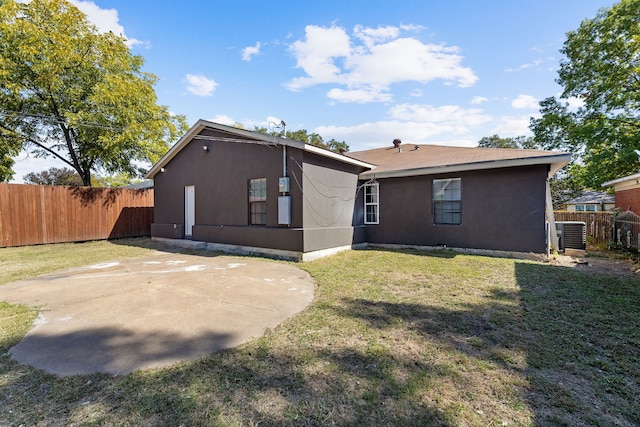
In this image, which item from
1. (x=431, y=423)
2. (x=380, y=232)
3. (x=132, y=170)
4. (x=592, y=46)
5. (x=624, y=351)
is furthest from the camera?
(x=132, y=170)

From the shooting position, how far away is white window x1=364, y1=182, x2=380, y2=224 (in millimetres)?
10531

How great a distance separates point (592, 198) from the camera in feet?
87.5

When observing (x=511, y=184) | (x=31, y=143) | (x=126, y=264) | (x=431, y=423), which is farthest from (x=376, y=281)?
(x=31, y=143)

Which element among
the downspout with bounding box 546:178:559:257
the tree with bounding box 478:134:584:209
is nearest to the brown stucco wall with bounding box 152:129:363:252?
the downspout with bounding box 546:178:559:257

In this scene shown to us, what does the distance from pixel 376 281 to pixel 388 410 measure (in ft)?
12.0

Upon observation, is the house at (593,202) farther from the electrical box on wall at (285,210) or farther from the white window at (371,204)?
the electrical box on wall at (285,210)

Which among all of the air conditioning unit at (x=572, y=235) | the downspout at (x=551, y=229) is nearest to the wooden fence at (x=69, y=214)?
the downspout at (x=551, y=229)

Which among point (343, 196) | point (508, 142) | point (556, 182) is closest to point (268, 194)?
point (343, 196)

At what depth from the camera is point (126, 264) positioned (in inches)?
300

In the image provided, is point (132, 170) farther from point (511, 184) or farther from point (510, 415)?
point (510, 415)

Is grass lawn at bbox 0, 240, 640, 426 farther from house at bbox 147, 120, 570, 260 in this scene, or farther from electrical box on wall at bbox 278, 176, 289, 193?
electrical box on wall at bbox 278, 176, 289, 193

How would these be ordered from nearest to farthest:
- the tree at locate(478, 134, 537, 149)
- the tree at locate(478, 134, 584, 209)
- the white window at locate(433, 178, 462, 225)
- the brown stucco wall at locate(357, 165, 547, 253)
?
the brown stucco wall at locate(357, 165, 547, 253) < the white window at locate(433, 178, 462, 225) < the tree at locate(478, 134, 584, 209) < the tree at locate(478, 134, 537, 149)

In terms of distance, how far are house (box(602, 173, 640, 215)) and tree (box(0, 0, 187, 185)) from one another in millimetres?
21319

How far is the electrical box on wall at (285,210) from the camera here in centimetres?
827
